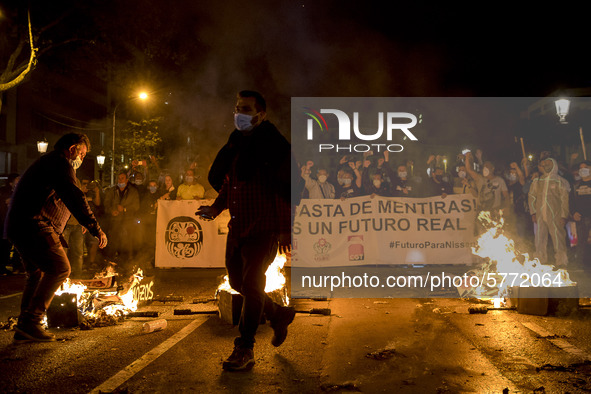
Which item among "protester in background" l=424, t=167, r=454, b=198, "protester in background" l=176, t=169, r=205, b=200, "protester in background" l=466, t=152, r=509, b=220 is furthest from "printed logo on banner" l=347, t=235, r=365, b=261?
"protester in background" l=176, t=169, r=205, b=200

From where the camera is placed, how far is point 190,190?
35.8 feet

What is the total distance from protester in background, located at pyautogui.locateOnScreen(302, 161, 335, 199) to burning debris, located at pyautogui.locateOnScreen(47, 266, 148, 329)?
524 centimetres

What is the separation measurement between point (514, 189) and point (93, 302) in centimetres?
940

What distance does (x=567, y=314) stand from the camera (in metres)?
6.29

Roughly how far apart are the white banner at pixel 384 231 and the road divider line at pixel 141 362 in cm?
452

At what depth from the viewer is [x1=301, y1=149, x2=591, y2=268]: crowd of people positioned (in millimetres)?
11523

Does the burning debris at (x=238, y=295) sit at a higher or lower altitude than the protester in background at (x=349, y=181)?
lower

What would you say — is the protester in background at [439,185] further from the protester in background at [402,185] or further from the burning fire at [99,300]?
the burning fire at [99,300]

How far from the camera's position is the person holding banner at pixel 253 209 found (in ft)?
13.9

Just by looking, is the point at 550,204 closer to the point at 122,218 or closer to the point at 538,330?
the point at 538,330

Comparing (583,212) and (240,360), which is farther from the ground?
(583,212)

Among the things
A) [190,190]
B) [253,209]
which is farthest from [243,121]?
[190,190]

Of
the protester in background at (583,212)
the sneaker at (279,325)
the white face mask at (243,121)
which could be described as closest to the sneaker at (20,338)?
the sneaker at (279,325)

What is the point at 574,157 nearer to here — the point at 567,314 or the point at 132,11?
the point at 567,314
